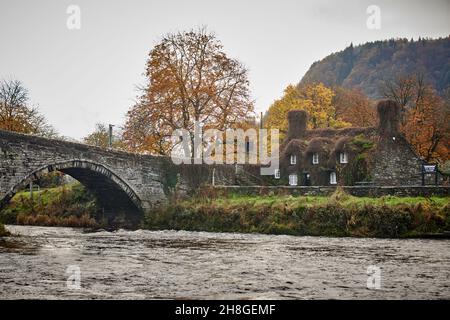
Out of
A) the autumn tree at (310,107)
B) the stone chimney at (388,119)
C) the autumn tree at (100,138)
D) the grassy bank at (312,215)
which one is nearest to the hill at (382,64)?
the autumn tree at (310,107)

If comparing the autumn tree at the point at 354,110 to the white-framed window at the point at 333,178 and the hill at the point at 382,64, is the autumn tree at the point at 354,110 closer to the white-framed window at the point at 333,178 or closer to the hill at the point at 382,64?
the white-framed window at the point at 333,178

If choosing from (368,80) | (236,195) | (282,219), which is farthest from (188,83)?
(368,80)

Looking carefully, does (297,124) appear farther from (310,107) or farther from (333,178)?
(310,107)

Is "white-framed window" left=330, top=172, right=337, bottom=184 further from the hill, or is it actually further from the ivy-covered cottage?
the hill

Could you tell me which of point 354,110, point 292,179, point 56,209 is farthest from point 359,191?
point 354,110

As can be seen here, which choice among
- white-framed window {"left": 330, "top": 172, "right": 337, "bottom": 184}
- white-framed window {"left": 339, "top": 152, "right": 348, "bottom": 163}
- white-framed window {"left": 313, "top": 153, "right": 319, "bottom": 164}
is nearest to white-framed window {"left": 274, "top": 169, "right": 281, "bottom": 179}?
white-framed window {"left": 313, "top": 153, "right": 319, "bottom": 164}

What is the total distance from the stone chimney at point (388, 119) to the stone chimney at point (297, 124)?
22.8ft

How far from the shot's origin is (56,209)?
3778 cm

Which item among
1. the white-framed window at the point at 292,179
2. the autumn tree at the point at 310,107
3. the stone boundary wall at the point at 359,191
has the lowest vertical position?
the stone boundary wall at the point at 359,191

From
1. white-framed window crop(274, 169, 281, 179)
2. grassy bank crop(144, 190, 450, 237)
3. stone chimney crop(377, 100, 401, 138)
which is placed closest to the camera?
grassy bank crop(144, 190, 450, 237)

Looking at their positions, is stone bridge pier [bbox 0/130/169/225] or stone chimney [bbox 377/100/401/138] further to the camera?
stone chimney [bbox 377/100/401/138]

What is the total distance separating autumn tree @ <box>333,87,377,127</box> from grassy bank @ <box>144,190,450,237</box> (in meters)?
25.4

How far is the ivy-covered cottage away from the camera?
1565 inches

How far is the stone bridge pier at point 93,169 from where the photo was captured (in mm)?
24969
